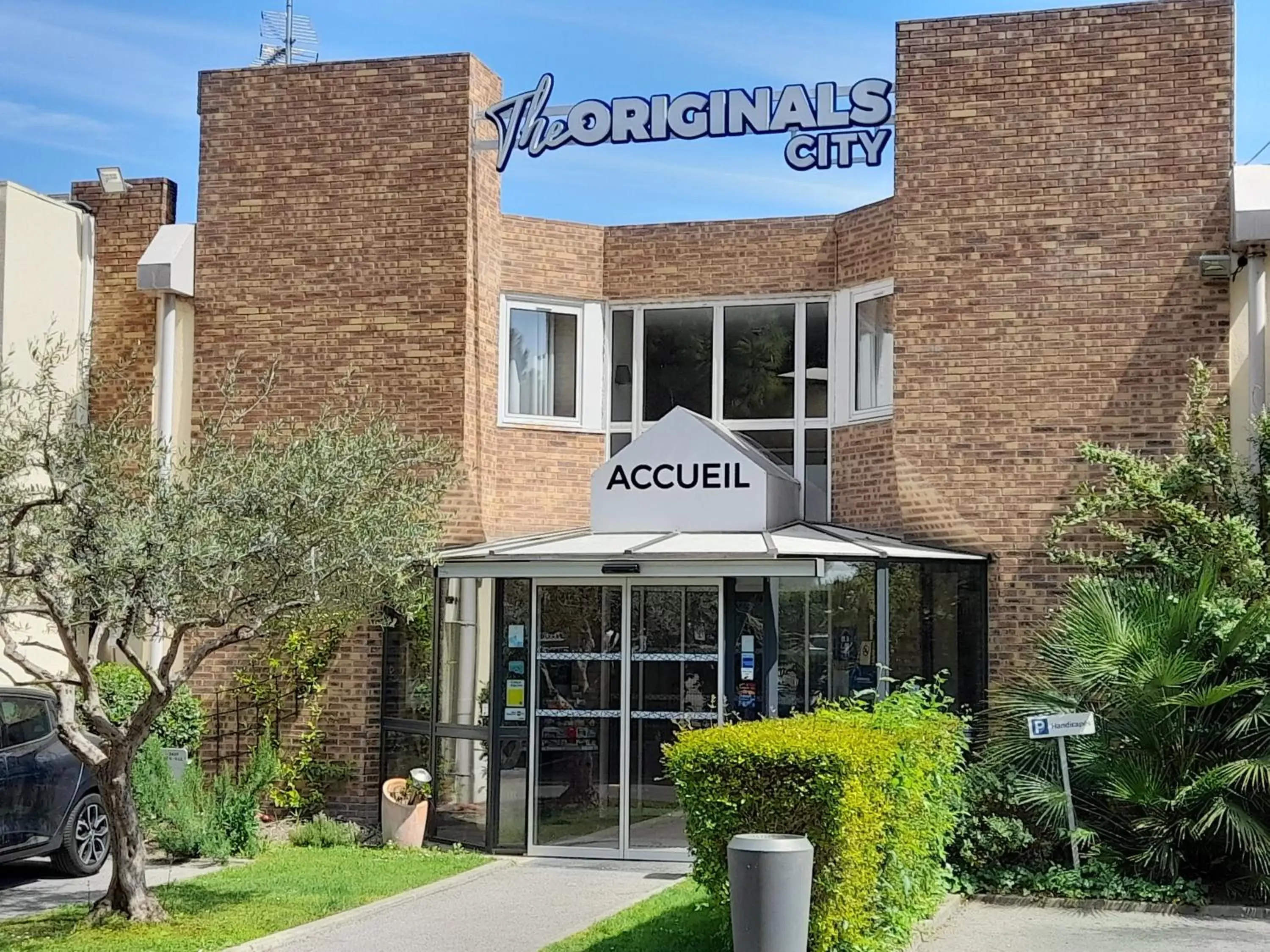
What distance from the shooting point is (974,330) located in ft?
46.8

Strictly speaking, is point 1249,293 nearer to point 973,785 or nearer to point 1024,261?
point 1024,261

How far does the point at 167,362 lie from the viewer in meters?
15.5

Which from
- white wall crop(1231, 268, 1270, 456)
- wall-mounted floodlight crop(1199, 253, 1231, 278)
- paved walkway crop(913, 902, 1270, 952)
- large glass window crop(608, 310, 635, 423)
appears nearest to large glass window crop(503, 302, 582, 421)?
large glass window crop(608, 310, 635, 423)

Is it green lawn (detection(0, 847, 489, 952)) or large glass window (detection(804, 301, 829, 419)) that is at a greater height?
large glass window (detection(804, 301, 829, 419))

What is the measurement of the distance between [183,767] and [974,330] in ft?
27.3

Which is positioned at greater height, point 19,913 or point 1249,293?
point 1249,293

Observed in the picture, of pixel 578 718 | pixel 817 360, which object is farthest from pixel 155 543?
pixel 817 360

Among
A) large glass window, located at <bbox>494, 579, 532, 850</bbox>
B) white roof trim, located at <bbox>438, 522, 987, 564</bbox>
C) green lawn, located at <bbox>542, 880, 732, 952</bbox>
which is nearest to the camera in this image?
green lawn, located at <bbox>542, 880, 732, 952</bbox>

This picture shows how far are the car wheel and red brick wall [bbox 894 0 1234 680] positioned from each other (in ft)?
25.0

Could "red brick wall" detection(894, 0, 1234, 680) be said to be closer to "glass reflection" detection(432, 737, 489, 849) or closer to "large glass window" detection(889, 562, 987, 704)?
"large glass window" detection(889, 562, 987, 704)

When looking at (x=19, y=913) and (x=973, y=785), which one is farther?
(x=973, y=785)

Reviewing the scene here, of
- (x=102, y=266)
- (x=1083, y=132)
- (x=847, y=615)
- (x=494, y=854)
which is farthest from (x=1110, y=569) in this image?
(x=102, y=266)

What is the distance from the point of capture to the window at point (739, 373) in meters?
16.2

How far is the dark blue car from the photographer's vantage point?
11.5 meters
